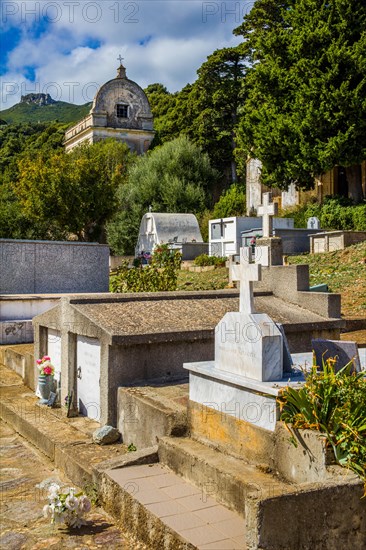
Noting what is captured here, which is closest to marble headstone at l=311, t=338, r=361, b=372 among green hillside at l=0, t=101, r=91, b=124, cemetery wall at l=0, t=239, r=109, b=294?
cemetery wall at l=0, t=239, r=109, b=294

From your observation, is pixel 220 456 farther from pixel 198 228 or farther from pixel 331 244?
pixel 198 228

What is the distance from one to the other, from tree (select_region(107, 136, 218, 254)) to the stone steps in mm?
34220

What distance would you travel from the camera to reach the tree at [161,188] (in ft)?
129

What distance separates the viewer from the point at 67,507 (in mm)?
4660

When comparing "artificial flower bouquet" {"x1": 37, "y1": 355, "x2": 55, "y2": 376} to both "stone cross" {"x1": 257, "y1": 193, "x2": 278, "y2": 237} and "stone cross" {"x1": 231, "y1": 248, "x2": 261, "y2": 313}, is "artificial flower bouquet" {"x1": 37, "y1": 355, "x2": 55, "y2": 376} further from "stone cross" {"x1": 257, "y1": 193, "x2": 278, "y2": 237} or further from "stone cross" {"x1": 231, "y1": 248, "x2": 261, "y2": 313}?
"stone cross" {"x1": 231, "y1": 248, "x2": 261, "y2": 313}

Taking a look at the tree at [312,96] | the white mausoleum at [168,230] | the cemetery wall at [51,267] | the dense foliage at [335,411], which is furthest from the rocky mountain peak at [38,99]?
the dense foliage at [335,411]

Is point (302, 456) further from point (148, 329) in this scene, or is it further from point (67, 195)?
point (67, 195)

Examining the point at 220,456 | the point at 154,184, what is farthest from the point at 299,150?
the point at 220,456

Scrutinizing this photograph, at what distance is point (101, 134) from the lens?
4881 centimetres

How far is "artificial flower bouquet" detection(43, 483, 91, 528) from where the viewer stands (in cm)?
467

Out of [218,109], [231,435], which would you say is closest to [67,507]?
[231,435]

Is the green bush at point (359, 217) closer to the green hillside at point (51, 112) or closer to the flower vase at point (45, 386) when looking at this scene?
the flower vase at point (45, 386)

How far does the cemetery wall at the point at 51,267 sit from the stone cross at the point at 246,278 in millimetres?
10658

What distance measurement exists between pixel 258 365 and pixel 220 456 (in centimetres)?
83
